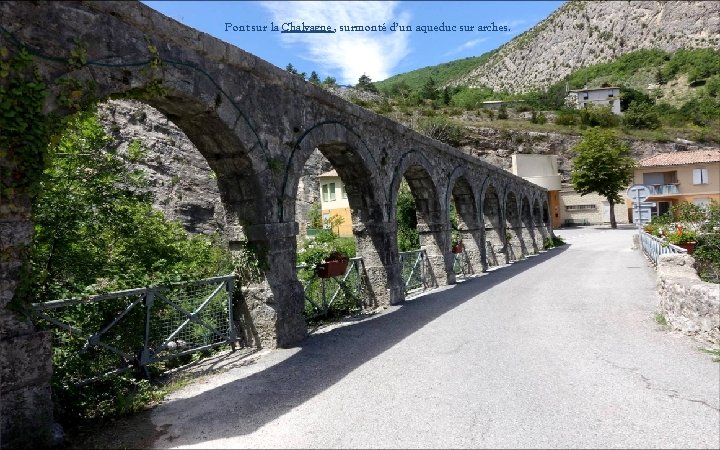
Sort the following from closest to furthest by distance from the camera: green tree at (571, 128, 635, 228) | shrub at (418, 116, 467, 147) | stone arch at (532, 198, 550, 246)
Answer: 1. stone arch at (532, 198, 550, 246)
2. green tree at (571, 128, 635, 228)
3. shrub at (418, 116, 467, 147)

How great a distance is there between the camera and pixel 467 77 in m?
94.8

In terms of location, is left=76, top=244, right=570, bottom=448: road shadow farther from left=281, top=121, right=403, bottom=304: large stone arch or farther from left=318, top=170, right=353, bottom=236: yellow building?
left=318, top=170, right=353, bottom=236: yellow building

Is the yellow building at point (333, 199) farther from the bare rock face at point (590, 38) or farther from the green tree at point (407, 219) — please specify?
the bare rock face at point (590, 38)

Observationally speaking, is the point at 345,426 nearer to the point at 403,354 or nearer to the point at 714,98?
the point at 403,354

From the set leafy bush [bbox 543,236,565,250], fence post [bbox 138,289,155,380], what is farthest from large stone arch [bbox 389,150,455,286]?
leafy bush [bbox 543,236,565,250]

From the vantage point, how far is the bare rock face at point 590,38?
3012 inches

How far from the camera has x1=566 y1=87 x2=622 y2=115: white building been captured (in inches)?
2531

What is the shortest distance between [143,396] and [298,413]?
1.58 meters

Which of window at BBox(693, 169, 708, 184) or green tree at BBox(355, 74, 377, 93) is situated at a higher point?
green tree at BBox(355, 74, 377, 93)

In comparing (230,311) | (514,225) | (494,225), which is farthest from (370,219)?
(514,225)

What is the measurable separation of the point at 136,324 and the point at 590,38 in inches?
3823

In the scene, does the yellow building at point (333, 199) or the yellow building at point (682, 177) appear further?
the yellow building at point (682, 177)

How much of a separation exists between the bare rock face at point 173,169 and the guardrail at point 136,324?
47.3ft

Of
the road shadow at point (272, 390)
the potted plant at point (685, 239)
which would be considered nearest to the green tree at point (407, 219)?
the potted plant at point (685, 239)
